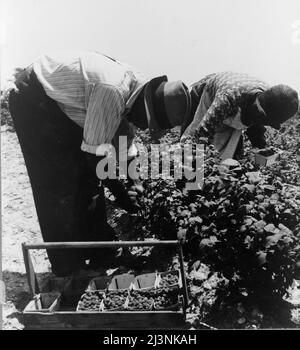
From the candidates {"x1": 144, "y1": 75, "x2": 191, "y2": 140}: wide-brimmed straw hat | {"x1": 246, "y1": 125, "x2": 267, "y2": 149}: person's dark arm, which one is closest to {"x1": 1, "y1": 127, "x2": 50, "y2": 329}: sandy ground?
{"x1": 144, "y1": 75, "x2": 191, "y2": 140}: wide-brimmed straw hat

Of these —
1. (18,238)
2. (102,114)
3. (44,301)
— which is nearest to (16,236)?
(18,238)

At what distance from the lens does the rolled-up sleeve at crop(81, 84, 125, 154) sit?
278 cm

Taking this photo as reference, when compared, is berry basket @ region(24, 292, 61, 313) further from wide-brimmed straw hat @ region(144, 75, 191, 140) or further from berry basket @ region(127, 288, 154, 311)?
wide-brimmed straw hat @ region(144, 75, 191, 140)

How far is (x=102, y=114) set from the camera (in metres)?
2.82

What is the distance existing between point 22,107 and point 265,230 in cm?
184

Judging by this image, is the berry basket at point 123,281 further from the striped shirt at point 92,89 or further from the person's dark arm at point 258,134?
the person's dark arm at point 258,134

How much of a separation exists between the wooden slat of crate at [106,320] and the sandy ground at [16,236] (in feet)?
0.61

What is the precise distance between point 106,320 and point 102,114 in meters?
1.31

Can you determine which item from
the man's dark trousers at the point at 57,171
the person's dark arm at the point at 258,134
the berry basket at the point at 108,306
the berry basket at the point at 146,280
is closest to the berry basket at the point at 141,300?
the berry basket at the point at 108,306

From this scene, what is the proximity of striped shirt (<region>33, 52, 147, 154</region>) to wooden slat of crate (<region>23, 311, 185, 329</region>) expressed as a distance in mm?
1057

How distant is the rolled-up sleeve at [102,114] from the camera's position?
2.78 meters

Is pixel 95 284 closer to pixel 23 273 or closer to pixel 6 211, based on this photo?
pixel 23 273

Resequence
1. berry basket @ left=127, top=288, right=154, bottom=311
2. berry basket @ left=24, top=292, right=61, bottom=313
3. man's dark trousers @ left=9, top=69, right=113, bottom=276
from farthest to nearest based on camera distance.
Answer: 1. man's dark trousers @ left=9, top=69, right=113, bottom=276
2. berry basket @ left=24, top=292, right=61, bottom=313
3. berry basket @ left=127, top=288, right=154, bottom=311
